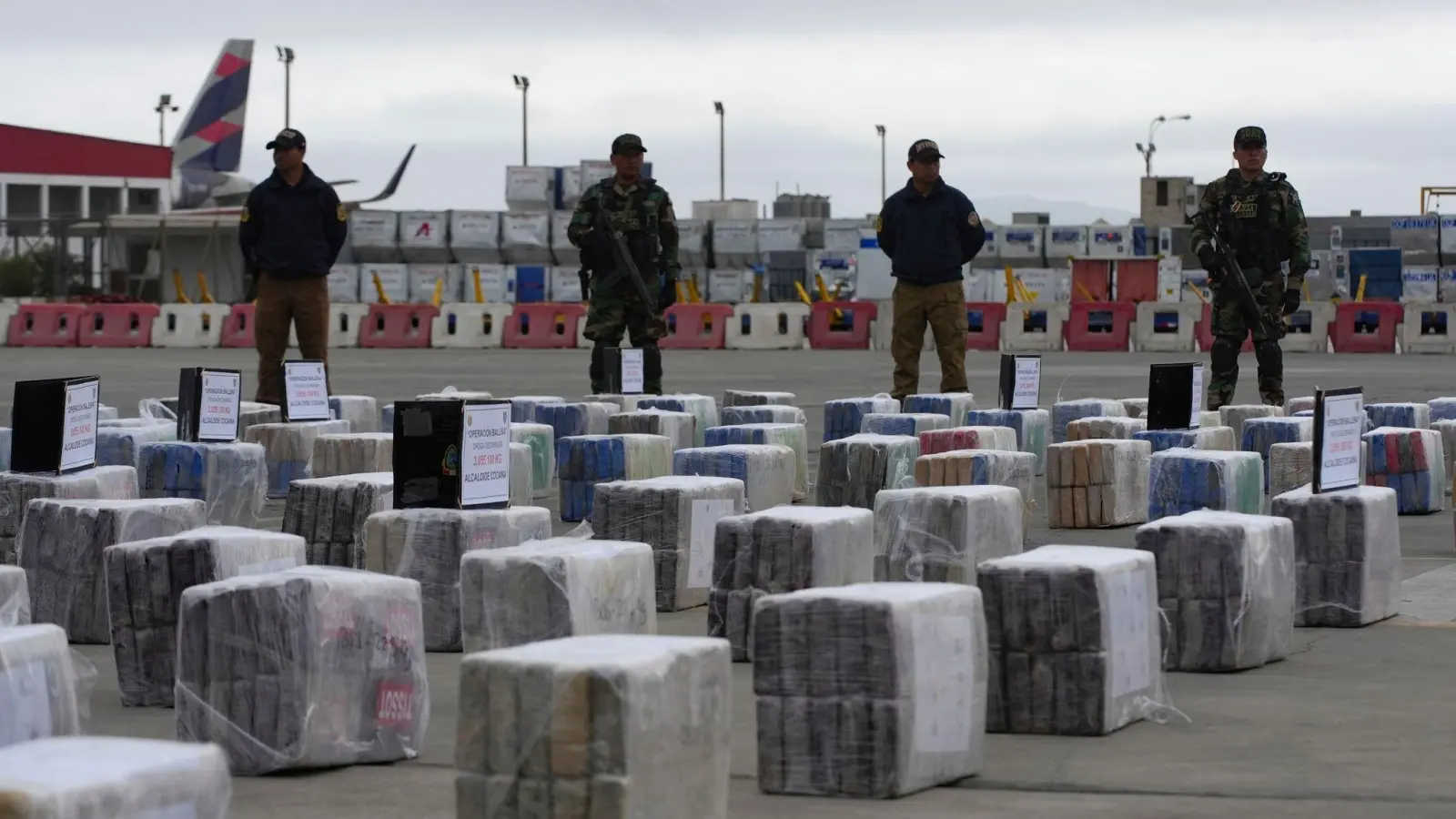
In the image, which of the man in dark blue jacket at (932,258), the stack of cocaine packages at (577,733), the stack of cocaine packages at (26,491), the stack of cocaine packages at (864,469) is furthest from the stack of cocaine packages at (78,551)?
the man in dark blue jacket at (932,258)

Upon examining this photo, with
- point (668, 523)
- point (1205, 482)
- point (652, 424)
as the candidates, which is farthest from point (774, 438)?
point (668, 523)

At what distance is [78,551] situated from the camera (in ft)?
Answer: 28.1

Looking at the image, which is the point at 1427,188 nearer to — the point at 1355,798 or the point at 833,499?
the point at 833,499

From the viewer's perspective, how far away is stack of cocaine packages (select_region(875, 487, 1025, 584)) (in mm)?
8422

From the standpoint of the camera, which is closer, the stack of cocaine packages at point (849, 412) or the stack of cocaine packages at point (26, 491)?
the stack of cocaine packages at point (26, 491)

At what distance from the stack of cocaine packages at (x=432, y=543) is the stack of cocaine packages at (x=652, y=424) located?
223 inches

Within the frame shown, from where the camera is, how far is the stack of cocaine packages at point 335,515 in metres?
9.16

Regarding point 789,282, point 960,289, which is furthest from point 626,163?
point 789,282

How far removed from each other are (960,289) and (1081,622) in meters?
11.6

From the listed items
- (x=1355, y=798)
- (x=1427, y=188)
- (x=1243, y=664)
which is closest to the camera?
(x=1355, y=798)

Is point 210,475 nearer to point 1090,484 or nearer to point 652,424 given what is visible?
point 652,424

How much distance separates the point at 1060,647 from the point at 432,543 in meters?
2.70

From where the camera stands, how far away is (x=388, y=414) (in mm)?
15969

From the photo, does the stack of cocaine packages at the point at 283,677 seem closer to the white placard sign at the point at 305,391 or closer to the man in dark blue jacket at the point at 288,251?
the white placard sign at the point at 305,391
